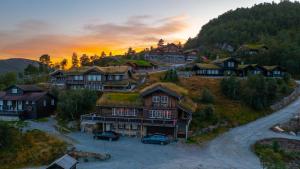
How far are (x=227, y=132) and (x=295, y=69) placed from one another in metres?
49.7

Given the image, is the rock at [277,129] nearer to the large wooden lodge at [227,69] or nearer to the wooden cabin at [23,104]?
the large wooden lodge at [227,69]

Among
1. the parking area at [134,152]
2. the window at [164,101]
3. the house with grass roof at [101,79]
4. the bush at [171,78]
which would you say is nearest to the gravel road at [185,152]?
the parking area at [134,152]

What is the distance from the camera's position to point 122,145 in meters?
52.4

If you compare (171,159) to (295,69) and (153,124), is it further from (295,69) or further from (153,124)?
(295,69)

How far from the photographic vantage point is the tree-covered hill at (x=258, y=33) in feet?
351

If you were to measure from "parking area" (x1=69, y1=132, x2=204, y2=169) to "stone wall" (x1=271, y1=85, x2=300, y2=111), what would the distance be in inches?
1104

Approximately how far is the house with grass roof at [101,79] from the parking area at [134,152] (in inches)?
884

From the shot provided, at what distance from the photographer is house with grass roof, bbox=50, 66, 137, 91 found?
3086 inches

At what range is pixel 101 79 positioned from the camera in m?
80.2

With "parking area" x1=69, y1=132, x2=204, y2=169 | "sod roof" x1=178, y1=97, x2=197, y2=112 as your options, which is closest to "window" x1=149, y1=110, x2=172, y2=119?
"sod roof" x1=178, y1=97, x2=197, y2=112

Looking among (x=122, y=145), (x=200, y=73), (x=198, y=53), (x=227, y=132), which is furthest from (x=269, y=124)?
(x=198, y=53)

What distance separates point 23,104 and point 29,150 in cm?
2101

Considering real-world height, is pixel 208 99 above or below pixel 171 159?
above

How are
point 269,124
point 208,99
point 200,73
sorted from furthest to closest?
point 200,73, point 208,99, point 269,124
